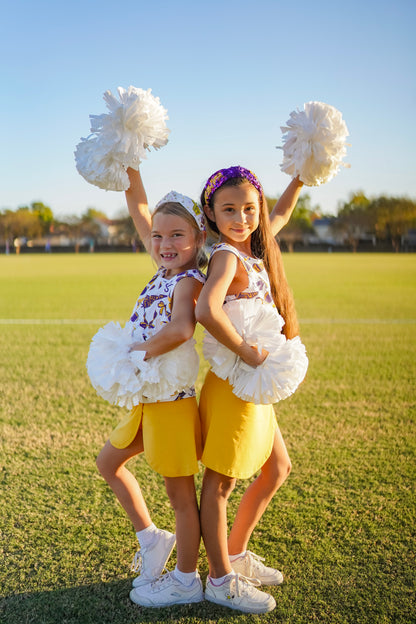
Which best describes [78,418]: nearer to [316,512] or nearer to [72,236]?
[316,512]

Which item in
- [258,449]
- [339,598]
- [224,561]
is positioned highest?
[258,449]

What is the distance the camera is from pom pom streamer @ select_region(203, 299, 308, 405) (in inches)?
82.6

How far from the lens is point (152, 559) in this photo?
238 cm

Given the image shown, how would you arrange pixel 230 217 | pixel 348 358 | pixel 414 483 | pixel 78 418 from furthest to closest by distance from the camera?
pixel 348 358 < pixel 78 418 < pixel 414 483 < pixel 230 217

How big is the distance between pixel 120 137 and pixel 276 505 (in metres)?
1.98

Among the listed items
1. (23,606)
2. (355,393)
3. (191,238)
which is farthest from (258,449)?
(355,393)

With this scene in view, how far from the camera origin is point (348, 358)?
6.49 m

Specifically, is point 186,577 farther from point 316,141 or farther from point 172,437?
point 316,141

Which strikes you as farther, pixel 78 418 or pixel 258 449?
pixel 78 418

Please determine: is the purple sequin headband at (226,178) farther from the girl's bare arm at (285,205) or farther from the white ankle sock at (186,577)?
the white ankle sock at (186,577)

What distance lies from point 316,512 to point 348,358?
12.1 feet

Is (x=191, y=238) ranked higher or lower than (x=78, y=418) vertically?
higher

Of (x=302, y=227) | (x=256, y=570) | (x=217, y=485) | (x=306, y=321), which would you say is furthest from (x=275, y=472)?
(x=302, y=227)

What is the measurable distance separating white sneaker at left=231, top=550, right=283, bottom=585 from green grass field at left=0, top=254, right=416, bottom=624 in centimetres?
6
